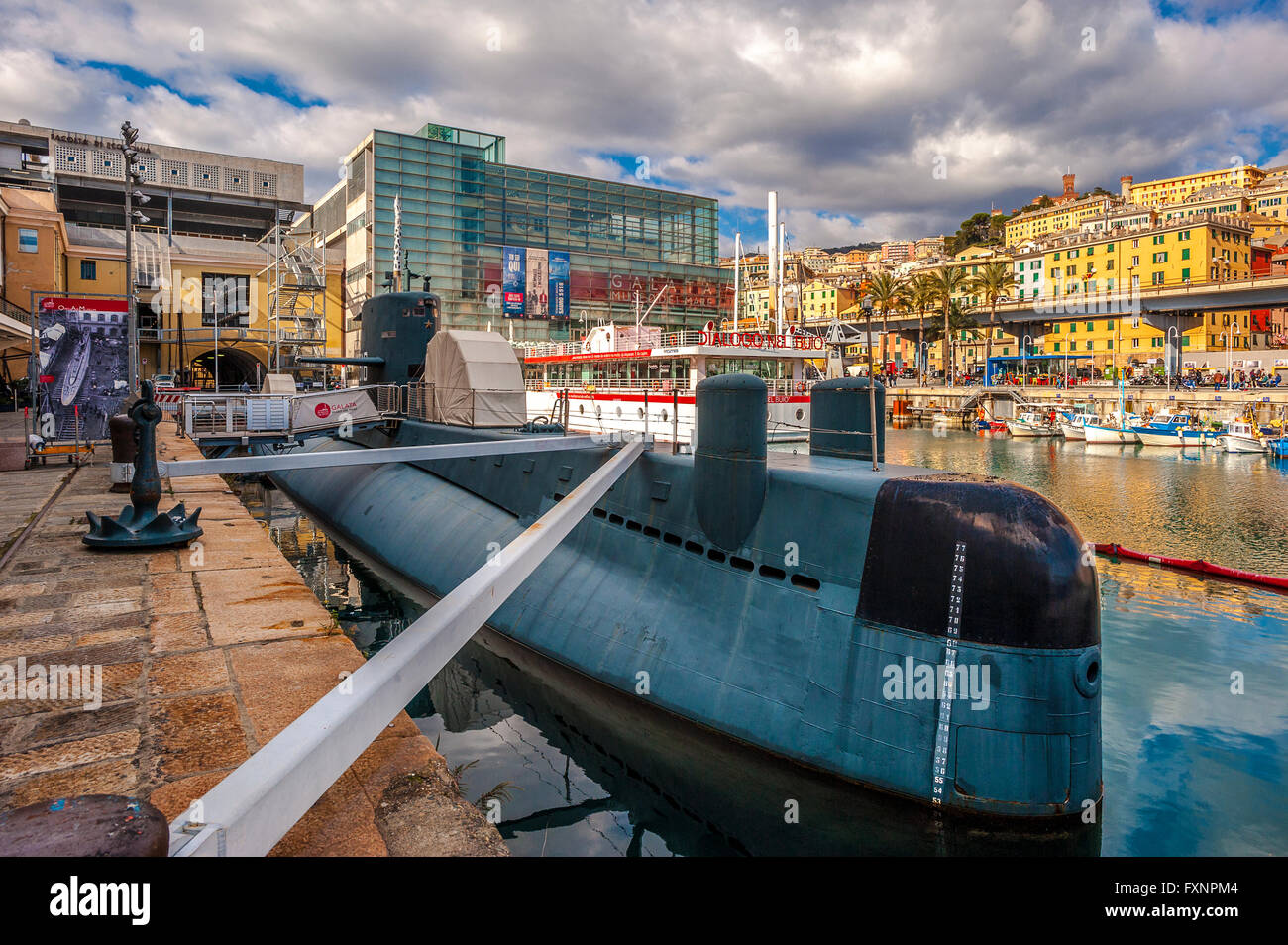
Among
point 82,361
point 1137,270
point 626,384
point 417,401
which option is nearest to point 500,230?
point 626,384

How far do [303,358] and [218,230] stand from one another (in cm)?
5573

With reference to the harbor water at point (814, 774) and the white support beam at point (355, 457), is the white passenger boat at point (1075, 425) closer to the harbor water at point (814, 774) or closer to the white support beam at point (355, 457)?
the harbor water at point (814, 774)

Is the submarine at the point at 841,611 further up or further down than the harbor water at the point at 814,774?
further up

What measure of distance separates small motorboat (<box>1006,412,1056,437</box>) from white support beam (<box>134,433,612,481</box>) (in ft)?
180

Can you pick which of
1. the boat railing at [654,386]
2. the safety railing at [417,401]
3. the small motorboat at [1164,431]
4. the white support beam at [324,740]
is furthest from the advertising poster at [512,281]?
the white support beam at [324,740]

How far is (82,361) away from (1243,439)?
180ft

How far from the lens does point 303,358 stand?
21.2m

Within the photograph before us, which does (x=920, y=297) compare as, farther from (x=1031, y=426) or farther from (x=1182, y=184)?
(x=1182, y=184)

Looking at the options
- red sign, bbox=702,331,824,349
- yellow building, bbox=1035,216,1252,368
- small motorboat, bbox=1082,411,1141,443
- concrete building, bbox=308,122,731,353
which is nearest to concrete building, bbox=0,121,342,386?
concrete building, bbox=308,122,731,353

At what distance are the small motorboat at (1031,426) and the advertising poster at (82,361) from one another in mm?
56749

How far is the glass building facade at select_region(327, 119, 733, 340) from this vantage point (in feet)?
194

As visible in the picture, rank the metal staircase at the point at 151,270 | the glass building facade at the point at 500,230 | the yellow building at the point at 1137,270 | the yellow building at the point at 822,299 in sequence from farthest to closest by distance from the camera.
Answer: the yellow building at the point at 822,299, the yellow building at the point at 1137,270, the glass building facade at the point at 500,230, the metal staircase at the point at 151,270

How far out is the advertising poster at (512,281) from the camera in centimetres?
6391

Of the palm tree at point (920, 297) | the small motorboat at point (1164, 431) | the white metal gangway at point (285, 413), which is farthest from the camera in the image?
the palm tree at point (920, 297)
